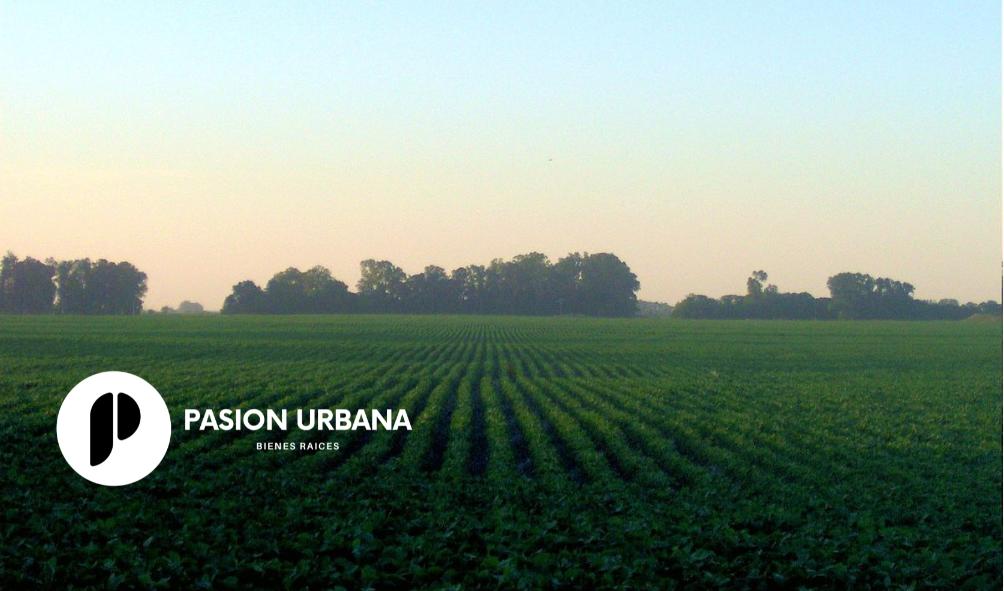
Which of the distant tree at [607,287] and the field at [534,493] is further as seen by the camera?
the distant tree at [607,287]

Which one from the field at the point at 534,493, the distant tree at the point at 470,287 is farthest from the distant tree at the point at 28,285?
the field at the point at 534,493

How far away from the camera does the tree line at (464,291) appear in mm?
108562

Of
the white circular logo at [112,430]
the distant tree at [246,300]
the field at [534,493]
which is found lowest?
the field at [534,493]

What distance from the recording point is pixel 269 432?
1930 centimetres

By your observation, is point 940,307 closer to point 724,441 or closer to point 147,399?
point 724,441

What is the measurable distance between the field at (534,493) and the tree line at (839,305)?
3203 inches

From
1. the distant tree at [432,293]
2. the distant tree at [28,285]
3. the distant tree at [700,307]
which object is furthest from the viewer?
the distant tree at [700,307]

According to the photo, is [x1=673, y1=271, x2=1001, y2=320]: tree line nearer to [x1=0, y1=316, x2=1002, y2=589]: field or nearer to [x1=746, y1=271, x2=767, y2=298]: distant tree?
[x1=746, y1=271, x2=767, y2=298]: distant tree

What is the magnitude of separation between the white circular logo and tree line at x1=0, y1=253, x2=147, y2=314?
288 ft

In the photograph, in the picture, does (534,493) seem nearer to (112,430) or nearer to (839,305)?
(112,430)

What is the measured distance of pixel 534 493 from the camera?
14.5 metres

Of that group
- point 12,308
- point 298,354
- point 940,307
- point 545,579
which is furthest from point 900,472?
point 940,307

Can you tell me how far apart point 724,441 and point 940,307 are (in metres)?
118

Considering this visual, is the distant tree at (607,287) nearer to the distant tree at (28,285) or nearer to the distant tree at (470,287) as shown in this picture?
the distant tree at (470,287)
